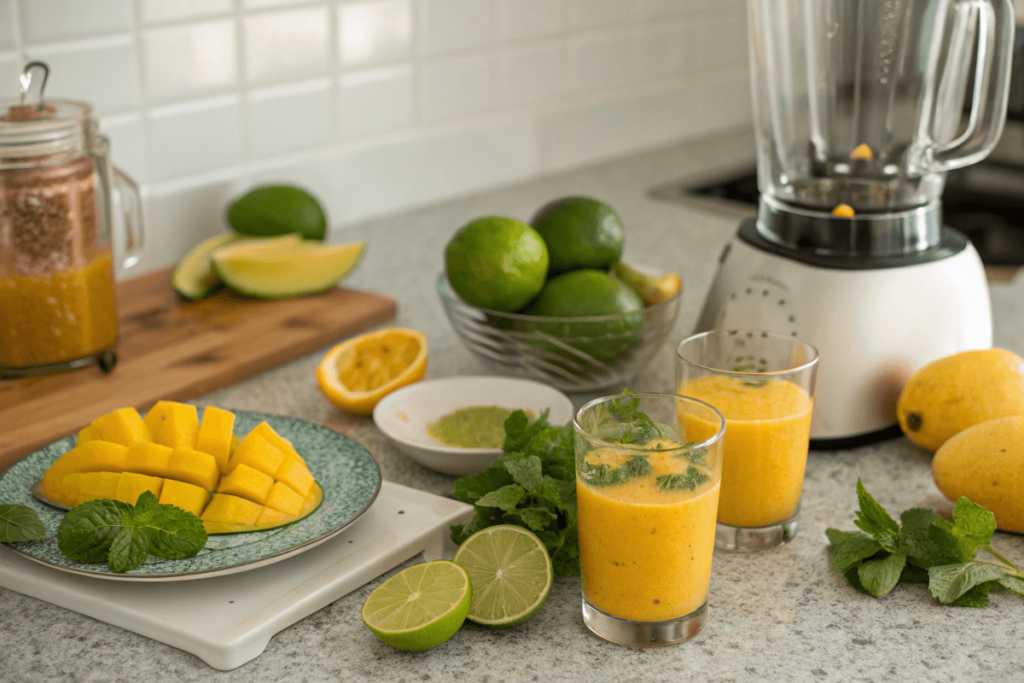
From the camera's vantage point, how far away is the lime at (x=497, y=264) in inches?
37.7

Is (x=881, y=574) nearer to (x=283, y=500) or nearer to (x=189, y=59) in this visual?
(x=283, y=500)

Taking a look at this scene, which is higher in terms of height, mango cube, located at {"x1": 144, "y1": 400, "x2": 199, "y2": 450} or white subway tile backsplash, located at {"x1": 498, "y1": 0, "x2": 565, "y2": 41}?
white subway tile backsplash, located at {"x1": 498, "y1": 0, "x2": 565, "y2": 41}

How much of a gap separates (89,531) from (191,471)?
0.08 meters

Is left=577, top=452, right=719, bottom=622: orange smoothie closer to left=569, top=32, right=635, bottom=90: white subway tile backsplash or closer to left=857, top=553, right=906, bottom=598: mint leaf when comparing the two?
left=857, top=553, right=906, bottom=598: mint leaf

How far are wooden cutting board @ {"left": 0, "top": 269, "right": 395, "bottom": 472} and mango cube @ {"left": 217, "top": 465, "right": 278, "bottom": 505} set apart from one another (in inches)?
10.3

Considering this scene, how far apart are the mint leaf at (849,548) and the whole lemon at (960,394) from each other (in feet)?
0.58

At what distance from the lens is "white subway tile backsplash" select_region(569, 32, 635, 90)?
6.16 ft

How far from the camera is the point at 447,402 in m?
0.97

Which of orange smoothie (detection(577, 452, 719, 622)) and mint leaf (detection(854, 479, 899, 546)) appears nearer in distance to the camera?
orange smoothie (detection(577, 452, 719, 622))

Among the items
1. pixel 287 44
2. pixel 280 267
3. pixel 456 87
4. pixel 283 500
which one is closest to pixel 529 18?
pixel 456 87

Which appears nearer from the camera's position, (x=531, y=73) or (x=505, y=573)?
(x=505, y=573)

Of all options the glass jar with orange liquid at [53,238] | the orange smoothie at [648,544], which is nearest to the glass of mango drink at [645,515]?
the orange smoothie at [648,544]

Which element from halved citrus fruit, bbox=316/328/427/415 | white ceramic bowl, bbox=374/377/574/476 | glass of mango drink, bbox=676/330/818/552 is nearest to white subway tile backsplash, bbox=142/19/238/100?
halved citrus fruit, bbox=316/328/427/415

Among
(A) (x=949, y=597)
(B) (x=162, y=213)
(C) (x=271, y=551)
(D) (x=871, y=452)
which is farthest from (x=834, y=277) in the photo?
(B) (x=162, y=213)
